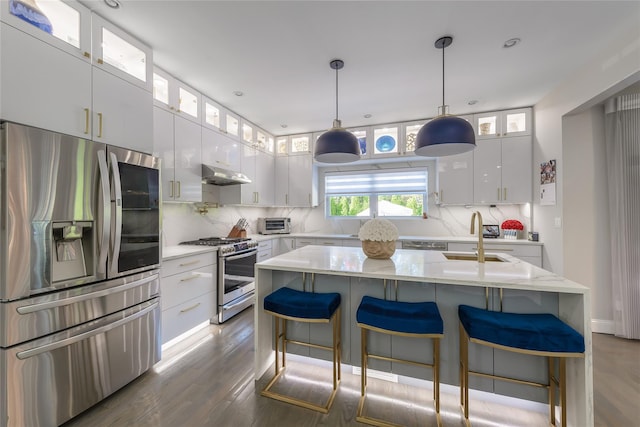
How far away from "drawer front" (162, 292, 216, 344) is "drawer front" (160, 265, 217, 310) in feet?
0.17

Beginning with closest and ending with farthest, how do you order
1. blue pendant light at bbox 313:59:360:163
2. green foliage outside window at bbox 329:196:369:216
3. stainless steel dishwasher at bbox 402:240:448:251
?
1. blue pendant light at bbox 313:59:360:163
2. stainless steel dishwasher at bbox 402:240:448:251
3. green foliage outside window at bbox 329:196:369:216

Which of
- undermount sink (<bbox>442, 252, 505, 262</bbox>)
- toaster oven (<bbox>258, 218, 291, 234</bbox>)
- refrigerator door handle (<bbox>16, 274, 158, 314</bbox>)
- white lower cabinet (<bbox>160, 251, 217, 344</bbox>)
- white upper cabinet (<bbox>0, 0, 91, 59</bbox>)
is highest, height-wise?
white upper cabinet (<bbox>0, 0, 91, 59</bbox>)

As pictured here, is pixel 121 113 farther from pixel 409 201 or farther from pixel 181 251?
pixel 409 201

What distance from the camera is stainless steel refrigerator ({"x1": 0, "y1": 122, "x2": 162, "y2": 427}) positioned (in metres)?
1.33

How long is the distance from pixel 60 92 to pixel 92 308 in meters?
1.37

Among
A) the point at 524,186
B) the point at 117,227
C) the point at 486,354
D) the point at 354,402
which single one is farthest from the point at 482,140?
the point at 117,227

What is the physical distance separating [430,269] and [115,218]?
2159mm

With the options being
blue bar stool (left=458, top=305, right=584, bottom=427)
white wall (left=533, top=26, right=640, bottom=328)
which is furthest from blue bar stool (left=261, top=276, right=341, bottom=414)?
white wall (left=533, top=26, right=640, bottom=328)

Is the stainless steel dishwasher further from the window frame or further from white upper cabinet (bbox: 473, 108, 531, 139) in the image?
white upper cabinet (bbox: 473, 108, 531, 139)

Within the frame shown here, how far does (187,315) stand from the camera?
2.51 metres

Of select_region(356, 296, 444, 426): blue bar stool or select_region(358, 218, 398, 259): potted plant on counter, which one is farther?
select_region(358, 218, 398, 259): potted plant on counter

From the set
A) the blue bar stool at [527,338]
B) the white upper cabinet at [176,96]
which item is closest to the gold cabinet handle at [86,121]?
the white upper cabinet at [176,96]

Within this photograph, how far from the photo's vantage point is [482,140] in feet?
11.6

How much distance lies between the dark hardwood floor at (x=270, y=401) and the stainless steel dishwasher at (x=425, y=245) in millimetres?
1709
